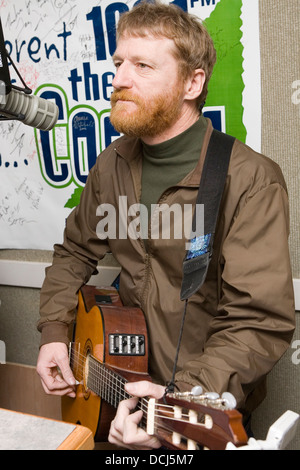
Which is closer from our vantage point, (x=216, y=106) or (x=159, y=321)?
(x=159, y=321)

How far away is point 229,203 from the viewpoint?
1229 mm

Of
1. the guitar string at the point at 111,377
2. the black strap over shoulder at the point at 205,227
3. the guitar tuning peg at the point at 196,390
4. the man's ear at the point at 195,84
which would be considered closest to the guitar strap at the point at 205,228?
the black strap over shoulder at the point at 205,227

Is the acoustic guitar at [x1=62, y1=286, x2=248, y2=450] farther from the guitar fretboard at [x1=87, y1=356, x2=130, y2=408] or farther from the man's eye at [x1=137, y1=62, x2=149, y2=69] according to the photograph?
the man's eye at [x1=137, y1=62, x2=149, y2=69]

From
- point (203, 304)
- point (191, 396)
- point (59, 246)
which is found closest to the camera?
point (191, 396)

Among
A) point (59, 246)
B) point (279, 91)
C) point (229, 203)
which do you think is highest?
point (279, 91)

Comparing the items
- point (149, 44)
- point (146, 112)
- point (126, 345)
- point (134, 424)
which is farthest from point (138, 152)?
point (134, 424)

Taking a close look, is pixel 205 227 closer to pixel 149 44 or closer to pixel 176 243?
A: pixel 176 243

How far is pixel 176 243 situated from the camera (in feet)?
4.32

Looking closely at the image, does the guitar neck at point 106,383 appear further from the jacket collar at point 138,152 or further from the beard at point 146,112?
the beard at point 146,112

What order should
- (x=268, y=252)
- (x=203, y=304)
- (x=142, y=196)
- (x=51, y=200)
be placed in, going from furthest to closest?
(x=51, y=200)
(x=142, y=196)
(x=203, y=304)
(x=268, y=252)

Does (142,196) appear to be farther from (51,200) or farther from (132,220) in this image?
(51,200)

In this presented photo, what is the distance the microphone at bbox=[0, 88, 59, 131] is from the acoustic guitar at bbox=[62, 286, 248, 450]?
50 cm

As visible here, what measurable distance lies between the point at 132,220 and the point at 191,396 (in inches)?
26.3

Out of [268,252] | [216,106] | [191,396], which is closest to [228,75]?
[216,106]
